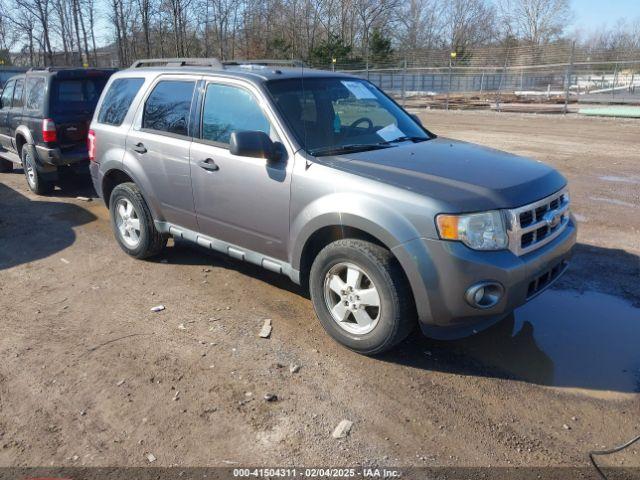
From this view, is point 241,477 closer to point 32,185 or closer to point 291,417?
point 291,417

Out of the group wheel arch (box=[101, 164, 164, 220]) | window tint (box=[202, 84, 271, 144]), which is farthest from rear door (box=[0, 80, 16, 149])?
window tint (box=[202, 84, 271, 144])

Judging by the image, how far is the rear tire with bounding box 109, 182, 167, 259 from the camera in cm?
532

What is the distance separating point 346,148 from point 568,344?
7.14 ft

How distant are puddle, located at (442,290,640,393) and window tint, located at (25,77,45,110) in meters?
7.68

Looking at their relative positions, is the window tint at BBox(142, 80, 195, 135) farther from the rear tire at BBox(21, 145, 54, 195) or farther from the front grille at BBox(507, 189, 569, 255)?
the rear tire at BBox(21, 145, 54, 195)

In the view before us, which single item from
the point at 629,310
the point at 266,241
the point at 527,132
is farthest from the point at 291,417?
the point at 527,132

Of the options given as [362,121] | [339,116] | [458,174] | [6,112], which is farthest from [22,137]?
[458,174]

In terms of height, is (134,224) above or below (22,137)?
below

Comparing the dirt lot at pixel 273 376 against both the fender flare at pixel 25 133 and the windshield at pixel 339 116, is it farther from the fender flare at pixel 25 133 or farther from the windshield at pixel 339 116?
the fender flare at pixel 25 133

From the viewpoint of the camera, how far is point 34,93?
342 inches

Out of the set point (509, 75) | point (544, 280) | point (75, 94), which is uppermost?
point (509, 75)

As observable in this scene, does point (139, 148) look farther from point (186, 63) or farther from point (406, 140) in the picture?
point (406, 140)

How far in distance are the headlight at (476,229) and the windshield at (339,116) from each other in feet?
3.93

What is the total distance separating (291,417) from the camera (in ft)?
10.3
